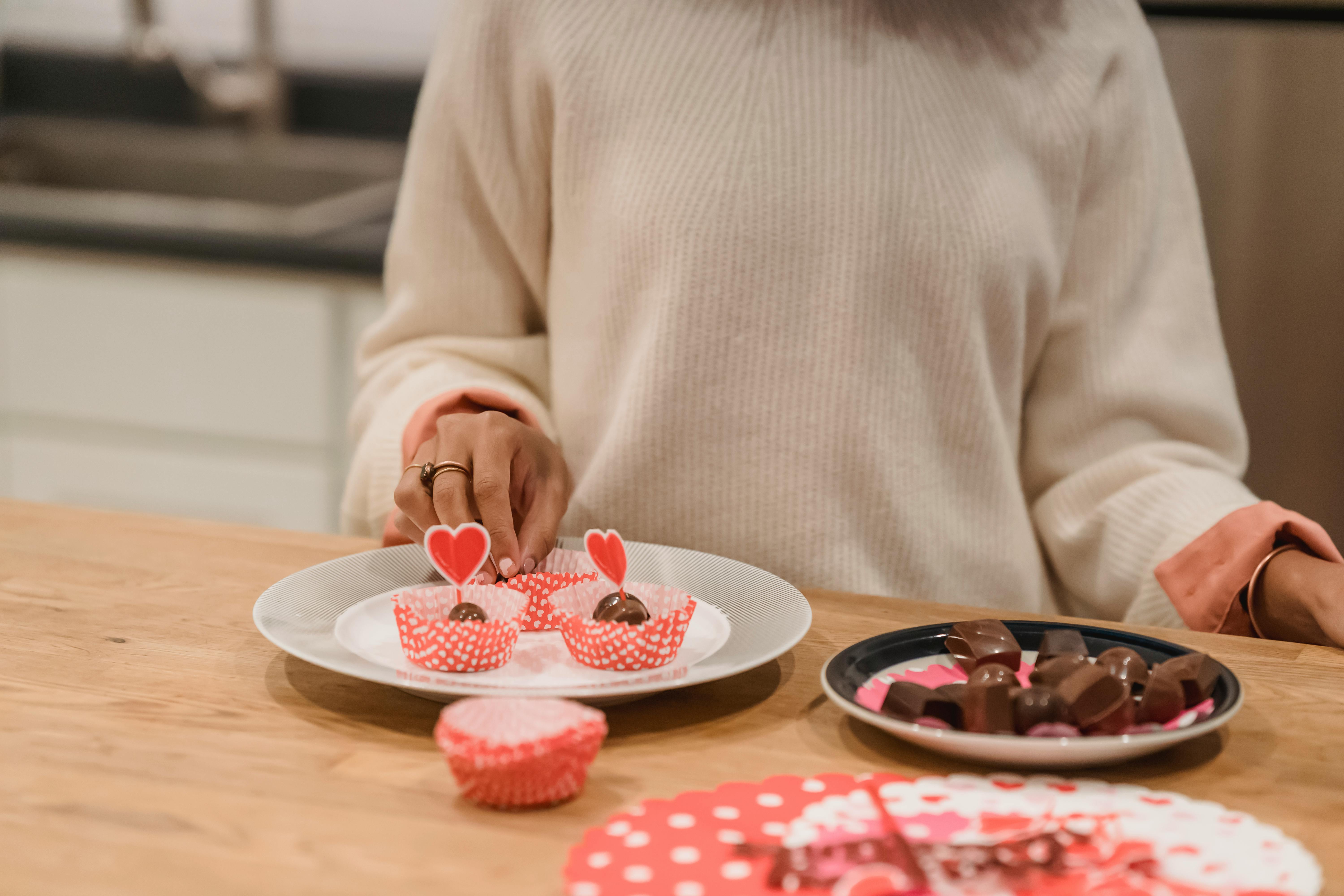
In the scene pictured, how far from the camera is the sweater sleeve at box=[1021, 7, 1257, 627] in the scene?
44.6 inches

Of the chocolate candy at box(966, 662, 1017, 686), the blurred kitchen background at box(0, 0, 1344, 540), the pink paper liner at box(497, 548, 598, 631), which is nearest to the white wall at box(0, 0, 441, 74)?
the blurred kitchen background at box(0, 0, 1344, 540)

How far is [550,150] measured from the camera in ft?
3.78

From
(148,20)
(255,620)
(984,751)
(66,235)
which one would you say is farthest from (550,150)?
(148,20)

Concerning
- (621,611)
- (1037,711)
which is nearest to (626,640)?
(621,611)

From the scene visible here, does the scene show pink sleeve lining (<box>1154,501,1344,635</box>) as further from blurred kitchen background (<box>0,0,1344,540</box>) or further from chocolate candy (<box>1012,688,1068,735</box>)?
blurred kitchen background (<box>0,0,1344,540</box>)

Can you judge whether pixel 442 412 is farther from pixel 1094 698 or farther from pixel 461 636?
pixel 1094 698

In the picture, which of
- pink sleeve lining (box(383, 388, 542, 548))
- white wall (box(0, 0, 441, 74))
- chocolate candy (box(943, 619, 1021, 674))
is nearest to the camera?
chocolate candy (box(943, 619, 1021, 674))

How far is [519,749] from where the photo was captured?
0.58 m

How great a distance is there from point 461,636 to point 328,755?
4.2 inches

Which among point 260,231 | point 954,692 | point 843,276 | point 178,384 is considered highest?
point 843,276

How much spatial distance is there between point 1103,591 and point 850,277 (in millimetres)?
359

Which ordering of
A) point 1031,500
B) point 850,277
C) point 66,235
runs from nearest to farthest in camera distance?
1. point 850,277
2. point 1031,500
3. point 66,235

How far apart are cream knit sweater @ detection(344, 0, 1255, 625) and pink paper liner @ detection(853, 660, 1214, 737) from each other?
1.10ft

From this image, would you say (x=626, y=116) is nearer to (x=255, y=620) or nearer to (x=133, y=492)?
(x=255, y=620)
